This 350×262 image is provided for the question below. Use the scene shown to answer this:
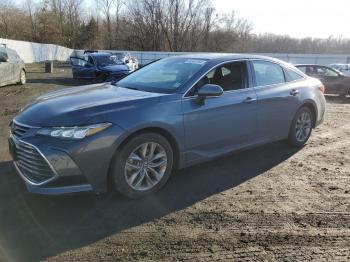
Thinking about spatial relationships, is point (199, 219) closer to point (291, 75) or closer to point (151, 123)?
point (151, 123)

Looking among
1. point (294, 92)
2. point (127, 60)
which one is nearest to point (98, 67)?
point (127, 60)

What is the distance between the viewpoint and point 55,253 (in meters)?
→ 3.53

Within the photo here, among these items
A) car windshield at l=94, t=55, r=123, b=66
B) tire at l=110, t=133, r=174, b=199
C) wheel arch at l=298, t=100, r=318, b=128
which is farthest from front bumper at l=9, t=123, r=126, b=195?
car windshield at l=94, t=55, r=123, b=66

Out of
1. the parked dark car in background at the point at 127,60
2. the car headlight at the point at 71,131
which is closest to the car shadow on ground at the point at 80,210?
the car headlight at the point at 71,131

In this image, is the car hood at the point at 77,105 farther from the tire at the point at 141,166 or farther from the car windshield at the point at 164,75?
the tire at the point at 141,166

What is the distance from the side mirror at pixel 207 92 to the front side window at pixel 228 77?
0.11 m

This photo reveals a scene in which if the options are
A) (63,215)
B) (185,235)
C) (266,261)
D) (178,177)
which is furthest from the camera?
(178,177)

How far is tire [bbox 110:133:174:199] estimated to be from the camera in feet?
14.7

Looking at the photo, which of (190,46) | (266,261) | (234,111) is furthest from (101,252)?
(190,46)

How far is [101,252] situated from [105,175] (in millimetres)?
990

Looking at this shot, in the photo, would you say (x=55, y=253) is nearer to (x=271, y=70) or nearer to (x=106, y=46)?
(x=271, y=70)

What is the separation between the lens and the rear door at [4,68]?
1442 cm

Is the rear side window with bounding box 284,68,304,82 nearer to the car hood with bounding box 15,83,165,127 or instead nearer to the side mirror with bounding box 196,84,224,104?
the side mirror with bounding box 196,84,224,104

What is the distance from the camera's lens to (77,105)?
14.9 ft
